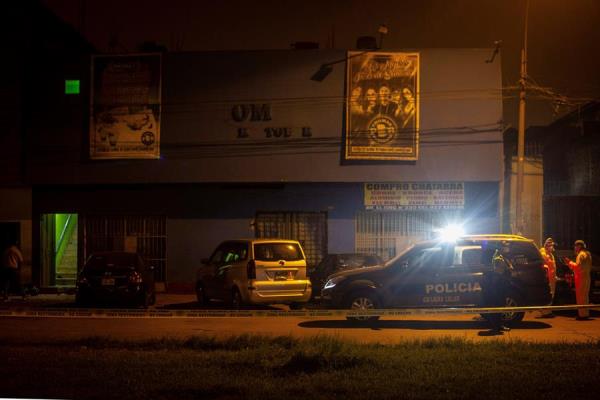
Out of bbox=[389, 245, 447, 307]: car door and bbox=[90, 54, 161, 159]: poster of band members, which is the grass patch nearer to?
bbox=[389, 245, 447, 307]: car door

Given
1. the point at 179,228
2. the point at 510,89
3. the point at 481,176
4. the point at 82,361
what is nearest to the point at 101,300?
the point at 179,228

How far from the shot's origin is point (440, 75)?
19.9m

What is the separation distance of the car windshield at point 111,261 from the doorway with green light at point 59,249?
513cm

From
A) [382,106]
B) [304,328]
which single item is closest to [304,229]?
[382,106]

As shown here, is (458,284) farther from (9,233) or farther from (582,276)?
(9,233)

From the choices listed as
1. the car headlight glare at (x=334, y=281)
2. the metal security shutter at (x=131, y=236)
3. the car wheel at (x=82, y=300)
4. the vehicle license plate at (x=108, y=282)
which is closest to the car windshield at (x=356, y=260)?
the car headlight glare at (x=334, y=281)

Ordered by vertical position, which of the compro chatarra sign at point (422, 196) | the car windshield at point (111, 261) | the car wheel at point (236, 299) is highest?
the compro chatarra sign at point (422, 196)

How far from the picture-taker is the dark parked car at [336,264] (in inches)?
662

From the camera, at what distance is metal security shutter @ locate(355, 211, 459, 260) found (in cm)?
2027

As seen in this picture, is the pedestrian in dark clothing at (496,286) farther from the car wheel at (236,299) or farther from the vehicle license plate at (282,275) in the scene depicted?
the car wheel at (236,299)

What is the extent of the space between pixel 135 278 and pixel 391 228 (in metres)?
8.14

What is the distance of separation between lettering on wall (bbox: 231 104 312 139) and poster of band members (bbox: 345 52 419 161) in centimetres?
150

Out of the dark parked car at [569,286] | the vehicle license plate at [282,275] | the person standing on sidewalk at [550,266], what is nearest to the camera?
the person standing on sidewalk at [550,266]

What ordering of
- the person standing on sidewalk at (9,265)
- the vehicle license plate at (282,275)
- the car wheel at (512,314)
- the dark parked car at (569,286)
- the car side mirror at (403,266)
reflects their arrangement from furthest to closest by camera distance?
1. the person standing on sidewalk at (9,265)
2. the dark parked car at (569,286)
3. the vehicle license plate at (282,275)
4. the car side mirror at (403,266)
5. the car wheel at (512,314)
